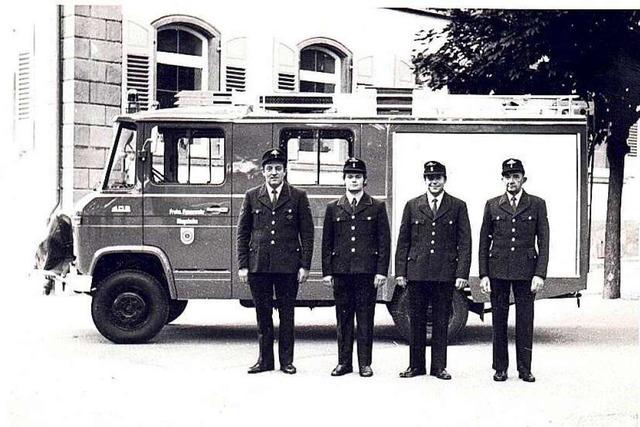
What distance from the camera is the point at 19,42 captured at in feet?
19.2

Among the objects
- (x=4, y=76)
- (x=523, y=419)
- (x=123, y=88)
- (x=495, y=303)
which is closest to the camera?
(x=4, y=76)

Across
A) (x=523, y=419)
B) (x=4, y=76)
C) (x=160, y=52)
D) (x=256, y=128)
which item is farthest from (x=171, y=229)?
Result: (x=523, y=419)

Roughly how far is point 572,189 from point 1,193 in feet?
15.3

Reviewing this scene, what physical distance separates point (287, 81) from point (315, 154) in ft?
3.70

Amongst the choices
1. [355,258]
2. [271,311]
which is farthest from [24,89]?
[355,258]

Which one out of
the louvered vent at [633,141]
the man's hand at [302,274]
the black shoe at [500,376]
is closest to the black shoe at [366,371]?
the man's hand at [302,274]

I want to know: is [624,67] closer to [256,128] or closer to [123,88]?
[256,128]

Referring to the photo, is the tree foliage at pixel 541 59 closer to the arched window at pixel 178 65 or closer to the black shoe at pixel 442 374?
the arched window at pixel 178 65

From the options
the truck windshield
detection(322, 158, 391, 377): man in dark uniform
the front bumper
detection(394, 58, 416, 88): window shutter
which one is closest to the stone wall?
the truck windshield

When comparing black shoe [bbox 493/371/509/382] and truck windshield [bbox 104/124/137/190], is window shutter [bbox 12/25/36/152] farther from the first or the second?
black shoe [bbox 493/371/509/382]

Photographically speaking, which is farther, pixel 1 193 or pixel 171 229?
pixel 171 229

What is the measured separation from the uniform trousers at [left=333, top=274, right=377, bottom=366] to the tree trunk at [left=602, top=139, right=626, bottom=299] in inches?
74.0

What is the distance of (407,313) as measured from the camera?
27.4 feet

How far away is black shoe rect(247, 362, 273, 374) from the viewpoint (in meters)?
7.04
